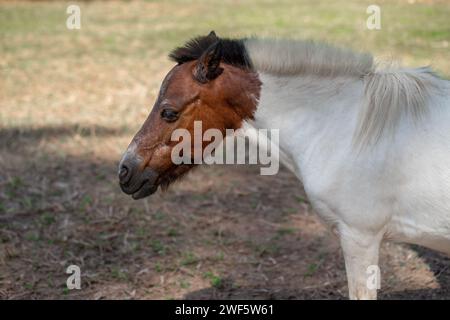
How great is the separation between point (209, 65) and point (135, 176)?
0.75 metres

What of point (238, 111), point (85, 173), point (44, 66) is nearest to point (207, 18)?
point (44, 66)

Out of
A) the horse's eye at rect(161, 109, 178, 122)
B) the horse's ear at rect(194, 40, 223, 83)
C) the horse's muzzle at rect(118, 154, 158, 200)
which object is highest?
the horse's ear at rect(194, 40, 223, 83)

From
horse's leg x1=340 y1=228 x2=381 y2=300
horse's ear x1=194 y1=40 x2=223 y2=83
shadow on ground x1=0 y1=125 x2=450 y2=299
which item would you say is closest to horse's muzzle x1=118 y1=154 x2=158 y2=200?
Result: horse's ear x1=194 y1=40 x2=223 y2=83

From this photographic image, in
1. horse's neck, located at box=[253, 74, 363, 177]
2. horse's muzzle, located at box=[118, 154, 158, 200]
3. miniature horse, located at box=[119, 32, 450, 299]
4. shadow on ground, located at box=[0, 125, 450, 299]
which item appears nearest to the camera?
miniature horse, located at box=[119, 32, 450, 299]

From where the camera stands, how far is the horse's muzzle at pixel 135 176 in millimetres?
3650

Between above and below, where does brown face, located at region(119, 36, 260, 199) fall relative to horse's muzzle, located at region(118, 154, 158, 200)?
above

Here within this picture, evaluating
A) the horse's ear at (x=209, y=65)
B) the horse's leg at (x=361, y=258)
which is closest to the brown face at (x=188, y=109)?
the horse's ear at (x=209, y=65)

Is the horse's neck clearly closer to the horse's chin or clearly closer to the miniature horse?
the miniature horse

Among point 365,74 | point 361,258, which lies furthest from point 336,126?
point 361,258

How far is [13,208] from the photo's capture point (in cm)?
598

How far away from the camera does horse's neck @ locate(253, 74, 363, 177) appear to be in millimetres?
3506

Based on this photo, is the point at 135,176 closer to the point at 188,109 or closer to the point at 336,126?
the point at 188,109

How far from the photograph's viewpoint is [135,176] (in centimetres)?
367

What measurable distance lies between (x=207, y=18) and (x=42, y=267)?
1169 cm
